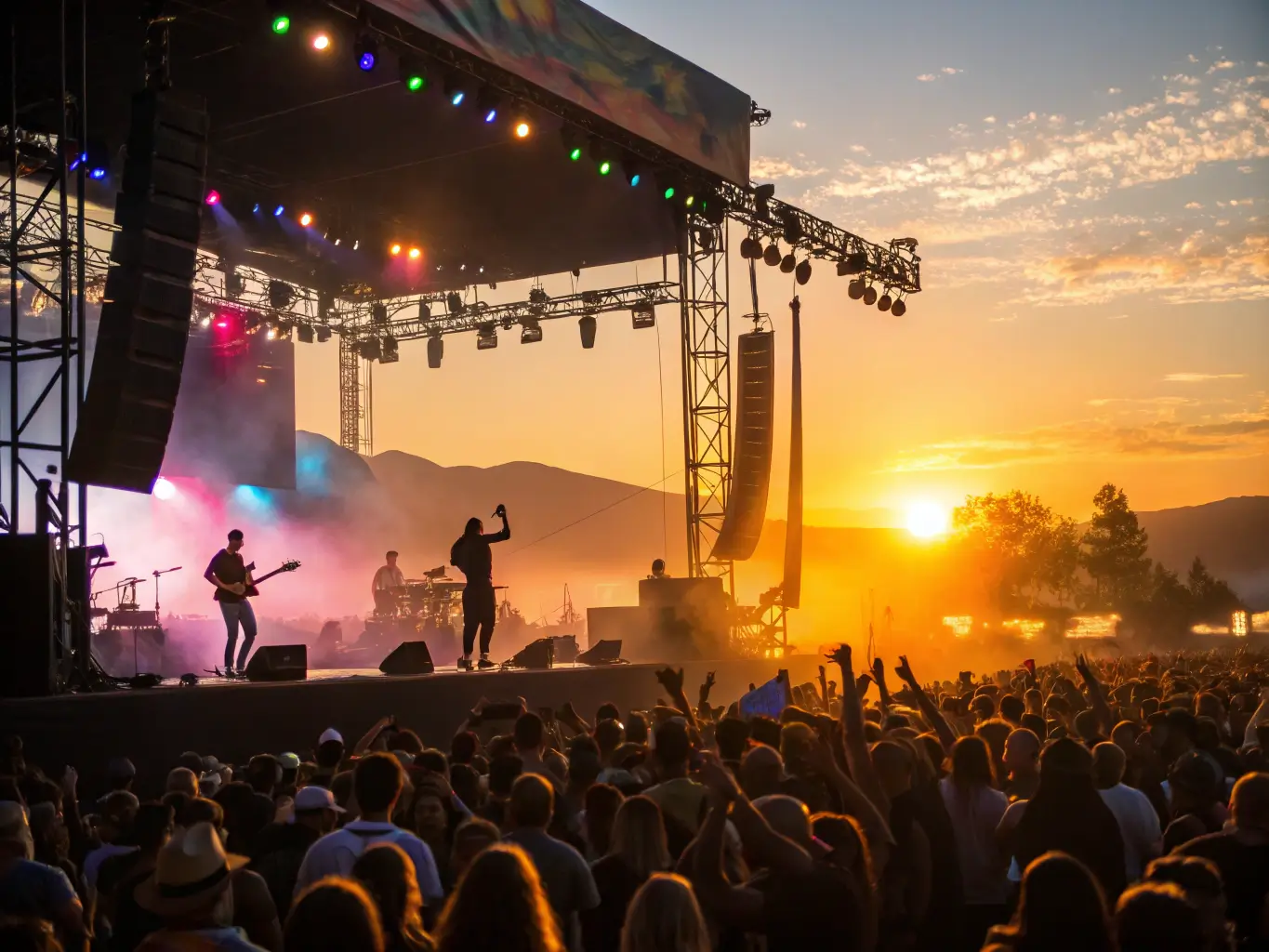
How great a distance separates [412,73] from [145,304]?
14.0 ft

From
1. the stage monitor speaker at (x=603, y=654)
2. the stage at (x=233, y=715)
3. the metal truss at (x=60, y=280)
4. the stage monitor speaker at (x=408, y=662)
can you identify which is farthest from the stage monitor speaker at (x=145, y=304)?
the stage monitor speaker at (x=603, y=654)

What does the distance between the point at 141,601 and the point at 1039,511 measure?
55.5 m

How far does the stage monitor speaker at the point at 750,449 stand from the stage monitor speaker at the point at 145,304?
10.9 metres

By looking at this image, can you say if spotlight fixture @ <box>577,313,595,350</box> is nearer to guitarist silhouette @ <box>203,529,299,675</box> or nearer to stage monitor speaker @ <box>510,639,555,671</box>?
stage monitor speaker @ <box>510,639,555,671</box>

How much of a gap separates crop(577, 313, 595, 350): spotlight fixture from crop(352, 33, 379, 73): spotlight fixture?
1104 centimetres

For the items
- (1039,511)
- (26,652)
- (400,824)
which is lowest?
(400,824)

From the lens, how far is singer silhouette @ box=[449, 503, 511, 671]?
529 inches

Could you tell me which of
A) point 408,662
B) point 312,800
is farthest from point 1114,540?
point 312,800

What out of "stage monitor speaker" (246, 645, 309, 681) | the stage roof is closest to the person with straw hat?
"stage monitor speaker" (246, 645, 309, 681)

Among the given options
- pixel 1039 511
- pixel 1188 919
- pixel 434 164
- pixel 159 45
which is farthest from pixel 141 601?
pixel 1039 511

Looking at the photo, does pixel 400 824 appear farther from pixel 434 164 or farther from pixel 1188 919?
pixel 434 164

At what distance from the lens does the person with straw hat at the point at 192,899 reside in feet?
9.55

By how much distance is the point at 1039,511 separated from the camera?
70.8 metres

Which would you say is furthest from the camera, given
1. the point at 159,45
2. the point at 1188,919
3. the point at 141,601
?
the point at 141,601
